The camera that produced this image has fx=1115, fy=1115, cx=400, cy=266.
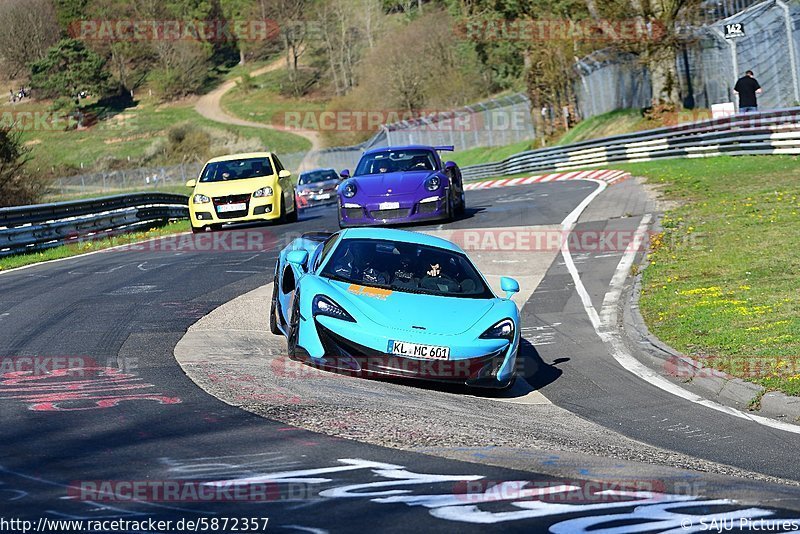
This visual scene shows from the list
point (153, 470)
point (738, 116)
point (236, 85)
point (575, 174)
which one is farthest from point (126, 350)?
point (236, 85)

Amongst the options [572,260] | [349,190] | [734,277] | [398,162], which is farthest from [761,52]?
[734,277]

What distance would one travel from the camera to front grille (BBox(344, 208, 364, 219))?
20.9 meters

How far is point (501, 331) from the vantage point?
938 centimetres

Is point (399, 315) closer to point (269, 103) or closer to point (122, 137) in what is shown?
point (122, 137)

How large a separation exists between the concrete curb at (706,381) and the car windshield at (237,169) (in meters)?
13.4

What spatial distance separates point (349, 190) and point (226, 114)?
9192 cm

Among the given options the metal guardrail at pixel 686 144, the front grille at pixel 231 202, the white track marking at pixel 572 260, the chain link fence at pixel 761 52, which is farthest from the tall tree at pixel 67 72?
the front grille at pixel 231 202

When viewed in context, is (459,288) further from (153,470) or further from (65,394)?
(153,470)

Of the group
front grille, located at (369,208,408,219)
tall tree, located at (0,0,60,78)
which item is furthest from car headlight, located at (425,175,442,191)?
tall tree, located at (0,0,60,78)

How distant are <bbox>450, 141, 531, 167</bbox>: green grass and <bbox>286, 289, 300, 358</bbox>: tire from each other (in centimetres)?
5251

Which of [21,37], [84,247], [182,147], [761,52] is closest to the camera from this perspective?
[84,247]

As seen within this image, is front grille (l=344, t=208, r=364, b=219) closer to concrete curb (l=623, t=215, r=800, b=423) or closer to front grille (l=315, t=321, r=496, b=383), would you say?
concrete curb (l=623, t=215, r=800, b=423)

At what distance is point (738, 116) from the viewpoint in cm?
2934

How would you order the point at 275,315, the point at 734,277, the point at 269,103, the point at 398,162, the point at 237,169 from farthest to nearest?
the point at 269,103 < the point at 237,169 < the point at 398,162 < the point at 734,277 < the point at 275,315
